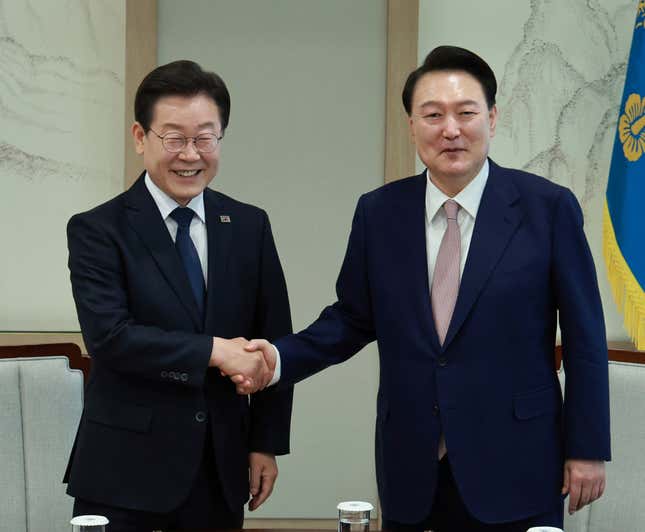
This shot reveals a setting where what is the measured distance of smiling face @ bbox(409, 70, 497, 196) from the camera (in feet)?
6.80

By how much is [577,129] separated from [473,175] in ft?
6.72

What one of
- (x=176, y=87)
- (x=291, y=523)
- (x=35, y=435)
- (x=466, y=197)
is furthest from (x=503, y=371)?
(x=291, y=523)

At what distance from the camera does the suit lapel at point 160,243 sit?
2.09 metres

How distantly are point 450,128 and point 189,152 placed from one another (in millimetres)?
590

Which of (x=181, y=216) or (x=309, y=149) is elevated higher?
(x=309, y=149)

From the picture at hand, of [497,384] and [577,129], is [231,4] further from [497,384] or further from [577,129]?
[497,384]

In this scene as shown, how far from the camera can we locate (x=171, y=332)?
2.07m

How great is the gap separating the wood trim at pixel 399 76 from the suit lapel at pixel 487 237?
194 centimetres

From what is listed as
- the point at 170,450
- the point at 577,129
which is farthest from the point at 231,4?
the point at 170,450

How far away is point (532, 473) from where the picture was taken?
2.05 m

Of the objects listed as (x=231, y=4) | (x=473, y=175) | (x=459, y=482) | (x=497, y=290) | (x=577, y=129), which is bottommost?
(x=459, y=482)

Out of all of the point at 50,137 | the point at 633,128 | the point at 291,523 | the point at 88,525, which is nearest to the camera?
the point at 88,525

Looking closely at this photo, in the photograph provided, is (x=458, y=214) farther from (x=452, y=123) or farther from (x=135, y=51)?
(x=135, y=51)

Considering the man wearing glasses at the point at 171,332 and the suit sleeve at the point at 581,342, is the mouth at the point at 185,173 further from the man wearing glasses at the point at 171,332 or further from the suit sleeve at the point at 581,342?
the suit sleeve at the point at 581,342
